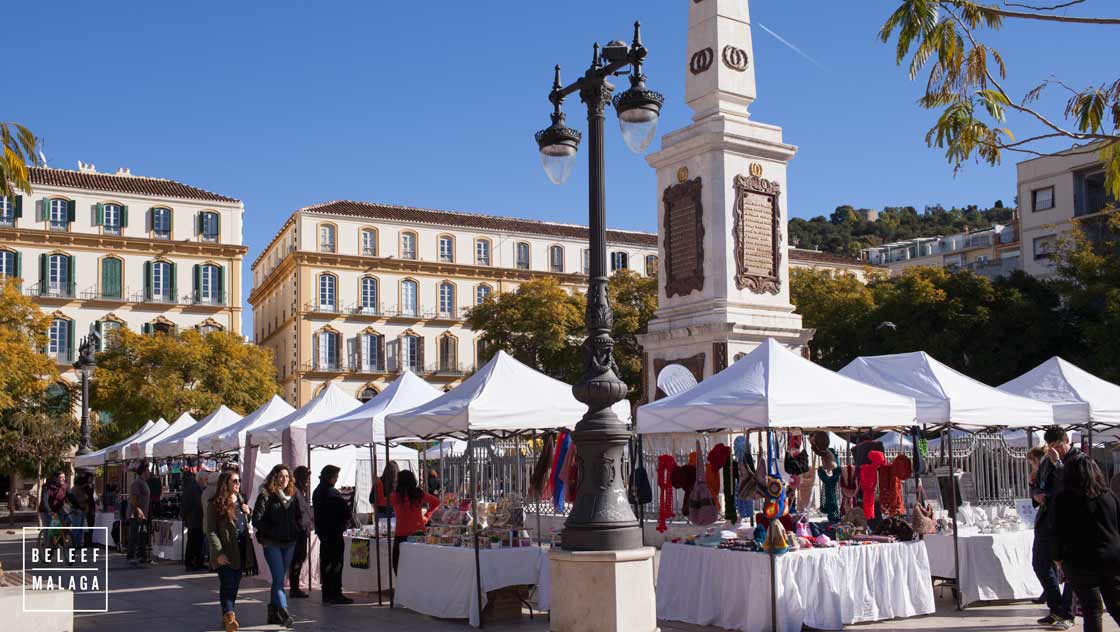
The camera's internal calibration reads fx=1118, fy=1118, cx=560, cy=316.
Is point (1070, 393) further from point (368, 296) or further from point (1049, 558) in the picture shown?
point (368, 296)

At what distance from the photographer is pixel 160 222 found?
60.8 meters

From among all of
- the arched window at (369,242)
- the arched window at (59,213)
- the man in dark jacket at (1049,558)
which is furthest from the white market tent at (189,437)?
the arched window at (369,242)

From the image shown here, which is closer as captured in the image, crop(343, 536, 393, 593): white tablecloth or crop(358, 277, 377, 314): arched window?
crop(343, 536, 393, 593): white tablecloth

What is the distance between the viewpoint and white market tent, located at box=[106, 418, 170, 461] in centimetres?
2526

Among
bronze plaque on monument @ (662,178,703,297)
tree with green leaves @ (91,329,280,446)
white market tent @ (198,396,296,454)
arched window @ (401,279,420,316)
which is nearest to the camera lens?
white market tent @ (198,396,296,454)

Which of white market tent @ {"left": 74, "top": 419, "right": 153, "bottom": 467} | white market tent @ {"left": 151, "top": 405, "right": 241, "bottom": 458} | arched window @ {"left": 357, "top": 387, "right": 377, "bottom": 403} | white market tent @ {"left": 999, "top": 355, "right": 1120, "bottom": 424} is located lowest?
white market tent @ {"left": 74, "top": 419, "right": 153, "bottom": 467}

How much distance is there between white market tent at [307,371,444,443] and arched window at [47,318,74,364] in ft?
153

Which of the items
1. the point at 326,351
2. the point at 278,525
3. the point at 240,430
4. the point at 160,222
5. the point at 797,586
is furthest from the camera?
the point at 326,351

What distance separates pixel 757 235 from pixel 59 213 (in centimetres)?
4823

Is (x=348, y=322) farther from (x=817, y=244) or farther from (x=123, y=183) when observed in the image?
(x=817, y=244)

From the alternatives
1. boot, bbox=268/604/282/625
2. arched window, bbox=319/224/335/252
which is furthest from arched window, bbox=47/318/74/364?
boot, bbox=268/604/282/625

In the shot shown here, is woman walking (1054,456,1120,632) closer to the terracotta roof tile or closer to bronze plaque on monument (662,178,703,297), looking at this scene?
bronze plaque on monument (662,178,703,297)

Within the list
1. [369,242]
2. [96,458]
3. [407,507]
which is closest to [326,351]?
[369,242]

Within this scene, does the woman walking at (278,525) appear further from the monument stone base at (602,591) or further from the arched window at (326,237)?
the arched window at (326,237)
